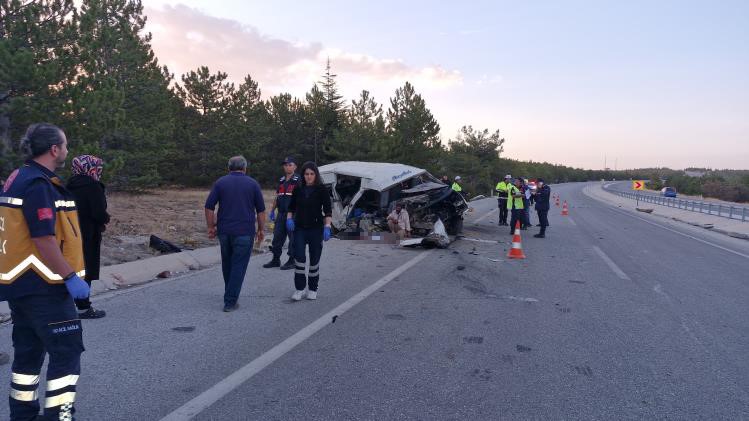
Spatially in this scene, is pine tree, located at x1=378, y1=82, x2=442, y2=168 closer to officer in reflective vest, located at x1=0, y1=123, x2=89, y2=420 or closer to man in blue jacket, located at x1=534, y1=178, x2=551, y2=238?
man in blue jacket, located at x1=534, y1=178, x2=551, y2=238

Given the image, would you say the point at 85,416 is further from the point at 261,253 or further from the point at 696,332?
the point at 261,253

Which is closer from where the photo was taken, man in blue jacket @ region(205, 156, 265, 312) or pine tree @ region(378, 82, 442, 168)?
man in blue jacket @ region(205, 156, 265, 312)

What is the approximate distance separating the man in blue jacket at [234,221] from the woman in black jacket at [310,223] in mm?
662

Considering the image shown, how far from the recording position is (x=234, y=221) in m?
6.19

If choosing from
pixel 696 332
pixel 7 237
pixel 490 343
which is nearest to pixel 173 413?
pixel 7 237

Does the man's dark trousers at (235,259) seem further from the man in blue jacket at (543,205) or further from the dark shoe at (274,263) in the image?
the man in blue jacket at (543,205)

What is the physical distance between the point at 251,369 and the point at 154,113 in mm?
25952

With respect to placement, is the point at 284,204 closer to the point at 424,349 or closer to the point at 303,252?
the point at 303,252

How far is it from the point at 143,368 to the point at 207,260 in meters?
5.79

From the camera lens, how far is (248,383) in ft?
13.1

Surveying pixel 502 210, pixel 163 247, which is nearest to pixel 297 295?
A: pixel 163 247

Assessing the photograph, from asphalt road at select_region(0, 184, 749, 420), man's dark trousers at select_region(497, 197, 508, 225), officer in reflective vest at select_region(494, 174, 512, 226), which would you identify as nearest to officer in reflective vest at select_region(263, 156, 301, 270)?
asphalt road at select_region(0, 184, 749, 420)

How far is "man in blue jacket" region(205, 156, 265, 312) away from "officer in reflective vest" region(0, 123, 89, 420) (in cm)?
310

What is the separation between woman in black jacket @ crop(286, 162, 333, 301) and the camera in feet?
Answer: 22.2
